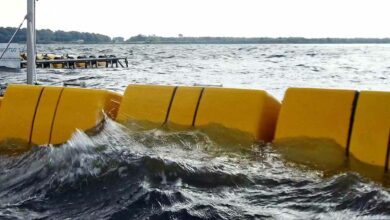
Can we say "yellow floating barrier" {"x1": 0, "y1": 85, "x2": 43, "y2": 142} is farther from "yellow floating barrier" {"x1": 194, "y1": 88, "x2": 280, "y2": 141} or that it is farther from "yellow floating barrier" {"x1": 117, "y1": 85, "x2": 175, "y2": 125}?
"yellow floating barrier" {"x1": 194, "y1": 88, "x2": 280, "y2": 141}

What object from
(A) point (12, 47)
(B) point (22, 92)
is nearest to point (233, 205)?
(B) point (22, 92)

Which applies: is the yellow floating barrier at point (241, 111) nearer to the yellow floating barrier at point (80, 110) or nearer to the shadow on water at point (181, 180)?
the shadow on water at point (181, 180)

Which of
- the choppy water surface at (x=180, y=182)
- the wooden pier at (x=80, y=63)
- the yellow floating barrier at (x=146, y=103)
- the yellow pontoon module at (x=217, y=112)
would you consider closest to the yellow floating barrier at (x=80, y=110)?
the yellow pontoon module at (x=217, y=112)

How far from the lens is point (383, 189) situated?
4.36 m

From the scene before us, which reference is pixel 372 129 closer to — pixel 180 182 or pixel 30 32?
pixel 180 182

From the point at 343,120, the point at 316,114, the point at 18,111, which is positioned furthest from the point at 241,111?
the point at 18,111

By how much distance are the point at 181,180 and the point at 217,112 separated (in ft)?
4.91

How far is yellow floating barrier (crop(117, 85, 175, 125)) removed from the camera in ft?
21.3

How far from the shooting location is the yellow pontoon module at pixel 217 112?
5039mm

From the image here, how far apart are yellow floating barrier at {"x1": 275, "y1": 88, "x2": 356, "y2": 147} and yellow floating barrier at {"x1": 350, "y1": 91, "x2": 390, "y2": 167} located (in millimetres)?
109

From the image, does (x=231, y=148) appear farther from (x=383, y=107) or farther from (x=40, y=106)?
(x=40, y=106)

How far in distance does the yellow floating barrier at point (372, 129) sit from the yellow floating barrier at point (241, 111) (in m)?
1.13

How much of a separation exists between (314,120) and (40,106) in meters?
4.04

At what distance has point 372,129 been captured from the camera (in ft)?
16.3
